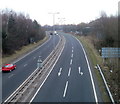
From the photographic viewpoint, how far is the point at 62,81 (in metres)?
21.6

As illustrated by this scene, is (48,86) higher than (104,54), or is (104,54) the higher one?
(104,54)

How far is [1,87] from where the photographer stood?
2017cm

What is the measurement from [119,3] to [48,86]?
20152mm

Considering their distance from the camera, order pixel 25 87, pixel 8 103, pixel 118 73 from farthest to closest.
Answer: pixel 118 73
pixel 25 87
pixel 8 103

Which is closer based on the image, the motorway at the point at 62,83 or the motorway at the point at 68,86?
the motorway at the point at 68,86

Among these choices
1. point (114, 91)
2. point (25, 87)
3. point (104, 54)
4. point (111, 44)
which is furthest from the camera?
point (111, 44)

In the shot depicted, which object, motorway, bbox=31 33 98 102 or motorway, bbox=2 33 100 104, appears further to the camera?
motorway, bbox=2 33 100 104

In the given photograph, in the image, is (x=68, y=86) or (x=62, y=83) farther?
(x=62, y=83)

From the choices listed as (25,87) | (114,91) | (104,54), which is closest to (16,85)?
(25,87)

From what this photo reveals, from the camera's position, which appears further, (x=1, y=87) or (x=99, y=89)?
(x=1, y=87)

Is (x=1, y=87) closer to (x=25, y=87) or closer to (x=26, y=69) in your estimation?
(x=25, y=87)

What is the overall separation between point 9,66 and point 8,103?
11.9m

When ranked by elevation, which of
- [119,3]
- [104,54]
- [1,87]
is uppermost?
[119,3]

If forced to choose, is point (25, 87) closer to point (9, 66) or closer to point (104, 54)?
point (9, 66)
